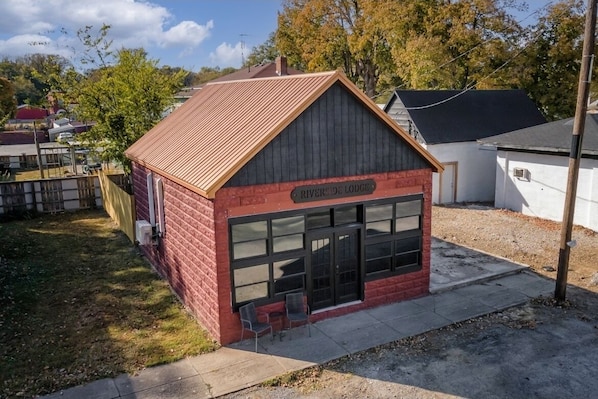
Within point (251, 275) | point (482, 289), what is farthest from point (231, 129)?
point (482, 289)

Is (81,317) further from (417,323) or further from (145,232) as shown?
(417,323)

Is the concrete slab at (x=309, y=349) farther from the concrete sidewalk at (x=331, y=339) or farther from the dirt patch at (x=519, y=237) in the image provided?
the dirt patch at (x=519, y=237)

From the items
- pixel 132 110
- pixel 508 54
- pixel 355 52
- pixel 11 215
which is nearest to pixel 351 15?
pixel 355 52

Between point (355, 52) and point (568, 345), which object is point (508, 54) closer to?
point (355, 52)

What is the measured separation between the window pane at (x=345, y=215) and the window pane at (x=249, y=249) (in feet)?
5.90

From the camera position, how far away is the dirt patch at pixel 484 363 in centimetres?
841

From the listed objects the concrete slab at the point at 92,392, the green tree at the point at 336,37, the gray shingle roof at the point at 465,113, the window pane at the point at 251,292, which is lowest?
the concrete slab at the point at 92,392

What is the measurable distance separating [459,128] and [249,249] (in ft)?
54.7

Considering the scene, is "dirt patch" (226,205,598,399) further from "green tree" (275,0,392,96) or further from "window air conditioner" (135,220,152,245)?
"green tree" (275,0,392,96)

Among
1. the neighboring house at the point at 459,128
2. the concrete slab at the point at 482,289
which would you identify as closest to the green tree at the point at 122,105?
the neighboring house at the point at 459,128

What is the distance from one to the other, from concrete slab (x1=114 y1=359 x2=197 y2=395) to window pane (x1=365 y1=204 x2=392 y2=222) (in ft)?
16.2

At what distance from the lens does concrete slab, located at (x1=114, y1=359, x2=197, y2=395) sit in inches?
334

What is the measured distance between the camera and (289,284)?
10547mm

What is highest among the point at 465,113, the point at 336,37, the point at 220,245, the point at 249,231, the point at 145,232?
the point at 336,37
